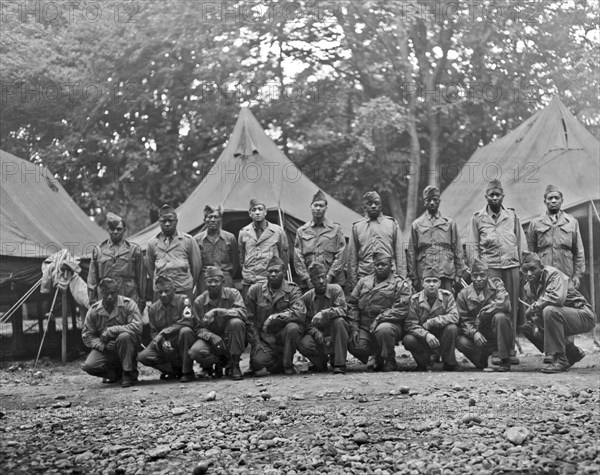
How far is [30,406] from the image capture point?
6492 mm

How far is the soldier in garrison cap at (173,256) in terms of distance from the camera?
320 inches

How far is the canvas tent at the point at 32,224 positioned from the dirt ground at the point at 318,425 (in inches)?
124

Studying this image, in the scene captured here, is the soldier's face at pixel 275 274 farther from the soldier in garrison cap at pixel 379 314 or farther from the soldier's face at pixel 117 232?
the soldier's face at pixel 117 232

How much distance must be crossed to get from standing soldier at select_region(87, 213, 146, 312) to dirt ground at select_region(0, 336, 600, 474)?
139 cm

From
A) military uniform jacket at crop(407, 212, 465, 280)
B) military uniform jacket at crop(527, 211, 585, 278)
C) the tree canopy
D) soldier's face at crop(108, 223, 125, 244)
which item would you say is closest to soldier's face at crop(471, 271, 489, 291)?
military uniform jacket at crop(407, 212, 465, 280)

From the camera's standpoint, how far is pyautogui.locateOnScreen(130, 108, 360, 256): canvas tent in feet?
36.0

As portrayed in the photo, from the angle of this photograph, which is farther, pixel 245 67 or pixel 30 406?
pixel 245 67

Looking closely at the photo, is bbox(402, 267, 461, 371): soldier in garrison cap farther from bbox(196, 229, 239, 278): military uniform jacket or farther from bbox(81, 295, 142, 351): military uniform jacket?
bbox(81, 295, 142, 351): military uniform jacket

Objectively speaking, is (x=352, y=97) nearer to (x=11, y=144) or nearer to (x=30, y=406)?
(x=11, y=144)

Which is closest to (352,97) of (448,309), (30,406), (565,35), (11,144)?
(565,35)

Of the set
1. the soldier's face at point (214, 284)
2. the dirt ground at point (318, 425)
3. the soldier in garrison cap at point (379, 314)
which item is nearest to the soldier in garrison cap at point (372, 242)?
the soldier in garrison cap at point (379, 314)

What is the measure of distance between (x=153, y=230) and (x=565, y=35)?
9.18 meters

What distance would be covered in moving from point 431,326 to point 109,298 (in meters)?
2.92

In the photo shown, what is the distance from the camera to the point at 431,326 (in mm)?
7363
